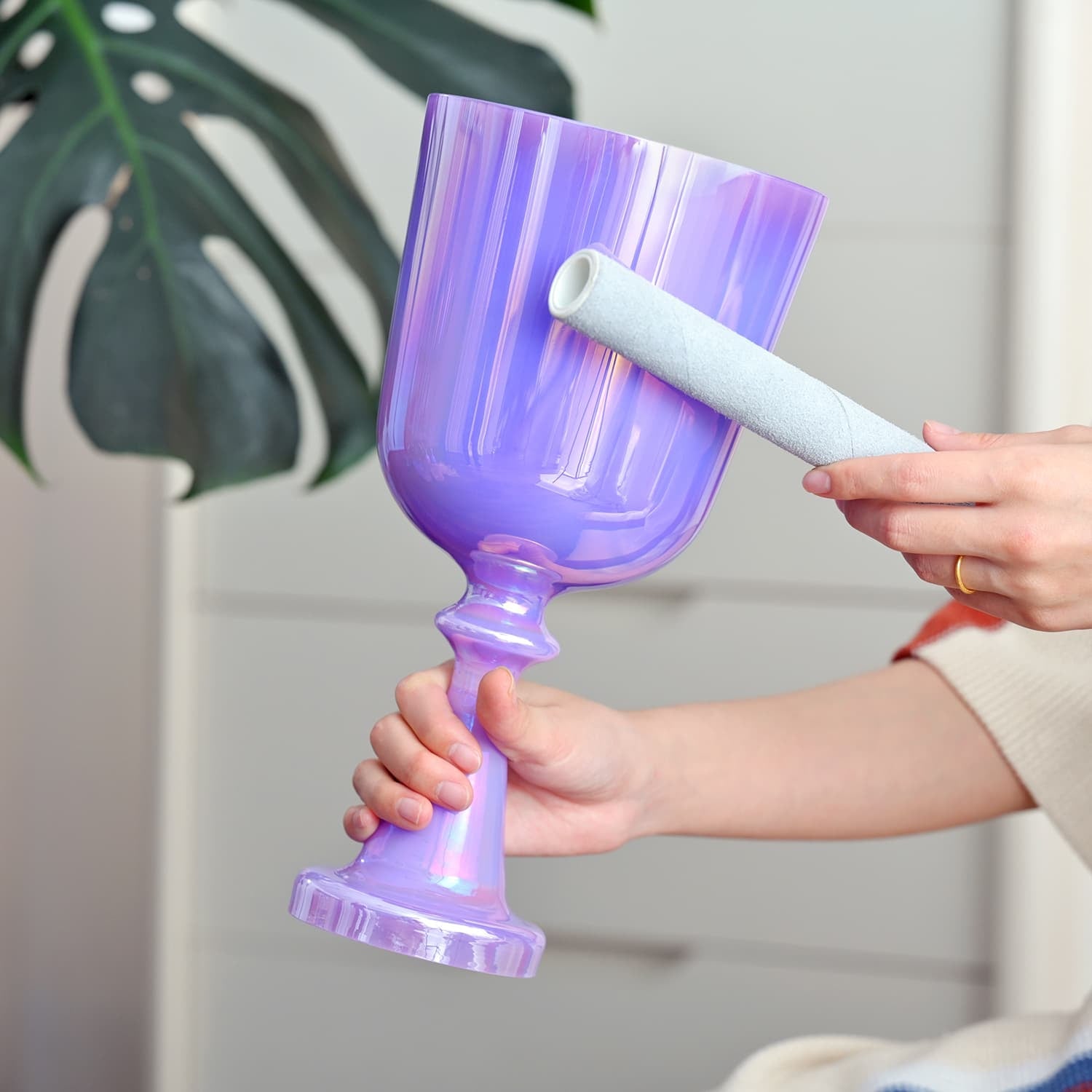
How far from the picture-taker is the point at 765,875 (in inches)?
49.9

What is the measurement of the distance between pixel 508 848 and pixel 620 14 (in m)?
0.95

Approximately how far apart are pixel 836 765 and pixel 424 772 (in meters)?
0.32

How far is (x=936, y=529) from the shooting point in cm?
45

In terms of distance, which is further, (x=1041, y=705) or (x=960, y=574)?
(x=1041, y=705)

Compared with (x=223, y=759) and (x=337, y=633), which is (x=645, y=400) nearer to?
(x=337, y=633)

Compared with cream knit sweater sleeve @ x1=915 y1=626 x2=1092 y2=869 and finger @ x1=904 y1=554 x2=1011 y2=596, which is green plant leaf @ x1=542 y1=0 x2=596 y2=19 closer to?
cream knit sweater sleeve @ x1=915 y1=626 x2=1092 y2=869

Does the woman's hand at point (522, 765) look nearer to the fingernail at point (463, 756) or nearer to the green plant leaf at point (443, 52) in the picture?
the fingernail at point (463, 756)

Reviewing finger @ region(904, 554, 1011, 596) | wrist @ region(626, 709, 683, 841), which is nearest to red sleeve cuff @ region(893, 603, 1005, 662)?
wrist @ region(626, 709, 683, 841)

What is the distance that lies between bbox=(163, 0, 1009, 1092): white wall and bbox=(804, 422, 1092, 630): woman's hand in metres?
0.77

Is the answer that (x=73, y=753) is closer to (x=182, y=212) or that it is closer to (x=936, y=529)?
(x=182, y=212)

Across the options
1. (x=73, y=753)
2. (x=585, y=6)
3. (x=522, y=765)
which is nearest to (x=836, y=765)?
(x=522, y=765)

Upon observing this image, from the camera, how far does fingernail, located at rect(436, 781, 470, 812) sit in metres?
0.49

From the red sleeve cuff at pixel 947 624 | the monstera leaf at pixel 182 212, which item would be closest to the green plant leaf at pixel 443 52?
the monstera leaf at pixel 182 212

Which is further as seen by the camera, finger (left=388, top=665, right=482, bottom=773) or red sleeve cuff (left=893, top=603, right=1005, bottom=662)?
red sleeve cuff (left=893, top=603, right=1005, bottom=662)
